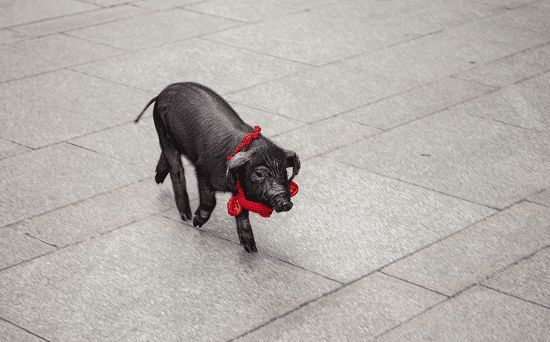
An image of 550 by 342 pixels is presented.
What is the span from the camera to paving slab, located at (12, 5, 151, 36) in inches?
408

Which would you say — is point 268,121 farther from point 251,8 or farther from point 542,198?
point 251,8

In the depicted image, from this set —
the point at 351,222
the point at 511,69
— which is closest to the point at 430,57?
the point at 511,69

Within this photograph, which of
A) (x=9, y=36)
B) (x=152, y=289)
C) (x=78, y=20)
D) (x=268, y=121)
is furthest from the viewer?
(x=78, y=20)

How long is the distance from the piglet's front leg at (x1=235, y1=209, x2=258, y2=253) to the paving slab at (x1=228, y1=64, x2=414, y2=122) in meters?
2.34

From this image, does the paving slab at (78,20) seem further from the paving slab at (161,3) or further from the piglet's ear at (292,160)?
the piglet's ear at (292,160)

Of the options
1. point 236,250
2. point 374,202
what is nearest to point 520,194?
point 374,202

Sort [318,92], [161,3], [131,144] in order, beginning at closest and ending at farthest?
[131,144] < [318,92] < [161,3]

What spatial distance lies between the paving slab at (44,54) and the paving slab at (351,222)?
11.3 ft

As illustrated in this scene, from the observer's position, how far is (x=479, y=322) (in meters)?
5.05

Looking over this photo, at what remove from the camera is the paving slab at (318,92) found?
8164 millimetres

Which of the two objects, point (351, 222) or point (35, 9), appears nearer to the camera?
point (351, 222)

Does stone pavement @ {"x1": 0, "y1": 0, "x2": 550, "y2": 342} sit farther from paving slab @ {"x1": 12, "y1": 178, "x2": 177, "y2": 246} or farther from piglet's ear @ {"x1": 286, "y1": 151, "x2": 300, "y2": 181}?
piglet's ear @ {"x1": 286, "y1": 151, "x2": 300, "y2": 181}

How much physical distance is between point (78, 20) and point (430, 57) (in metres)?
4.24

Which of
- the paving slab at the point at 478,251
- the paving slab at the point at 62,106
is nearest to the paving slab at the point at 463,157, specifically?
the paving slab at the point at 478,251
